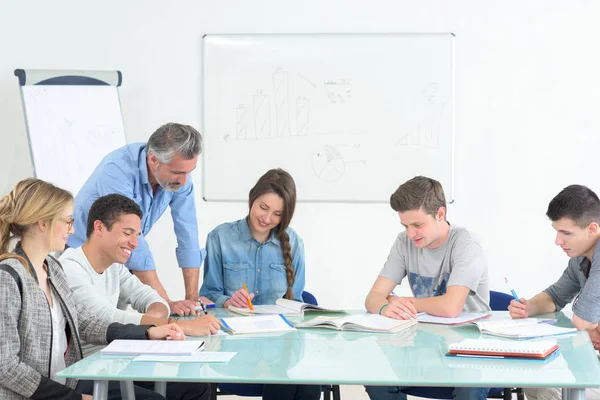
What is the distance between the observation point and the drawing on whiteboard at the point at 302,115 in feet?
15.1

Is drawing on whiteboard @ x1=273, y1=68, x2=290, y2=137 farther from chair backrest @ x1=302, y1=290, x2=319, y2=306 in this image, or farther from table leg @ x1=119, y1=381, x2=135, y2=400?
table leg @ x1=119, y1=381, x2=135, y2=400

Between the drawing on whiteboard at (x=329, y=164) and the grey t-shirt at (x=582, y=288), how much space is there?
1904 mm

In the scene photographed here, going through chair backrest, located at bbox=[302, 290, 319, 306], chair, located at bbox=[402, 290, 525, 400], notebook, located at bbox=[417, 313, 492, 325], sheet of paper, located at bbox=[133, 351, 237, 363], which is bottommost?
chair, located at bbox=[402, 290, 525, 400]

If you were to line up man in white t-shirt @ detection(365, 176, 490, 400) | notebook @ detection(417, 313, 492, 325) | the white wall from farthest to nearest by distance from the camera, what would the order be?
the white wall → man in white t-shirt @ detection(365, 176, 490, 400) → notebook @ detection(417, 313, 492, 325)

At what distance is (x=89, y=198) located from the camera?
305cm

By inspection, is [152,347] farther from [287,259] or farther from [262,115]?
[262,115]

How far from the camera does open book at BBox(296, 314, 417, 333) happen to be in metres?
2.49

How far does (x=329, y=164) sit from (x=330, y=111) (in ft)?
1.03

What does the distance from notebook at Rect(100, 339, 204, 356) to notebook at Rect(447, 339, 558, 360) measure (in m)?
0.71

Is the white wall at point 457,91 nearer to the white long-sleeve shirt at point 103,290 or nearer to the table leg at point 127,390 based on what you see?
the white long-sleeve shirt at point 103,290

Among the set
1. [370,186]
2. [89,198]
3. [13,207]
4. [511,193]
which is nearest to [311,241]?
[370,186]

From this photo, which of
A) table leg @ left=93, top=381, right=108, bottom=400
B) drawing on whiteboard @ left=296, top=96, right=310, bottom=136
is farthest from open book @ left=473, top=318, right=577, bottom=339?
drawing on whiteboard @ left=296, top=96, right=310, bottom=136

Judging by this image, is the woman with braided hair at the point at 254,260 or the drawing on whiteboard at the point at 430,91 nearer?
the woman with braided hair at the point at 254,260

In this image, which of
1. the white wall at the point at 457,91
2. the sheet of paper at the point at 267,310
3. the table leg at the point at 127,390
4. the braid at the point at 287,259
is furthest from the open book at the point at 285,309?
the white wall at the point at 457,91
